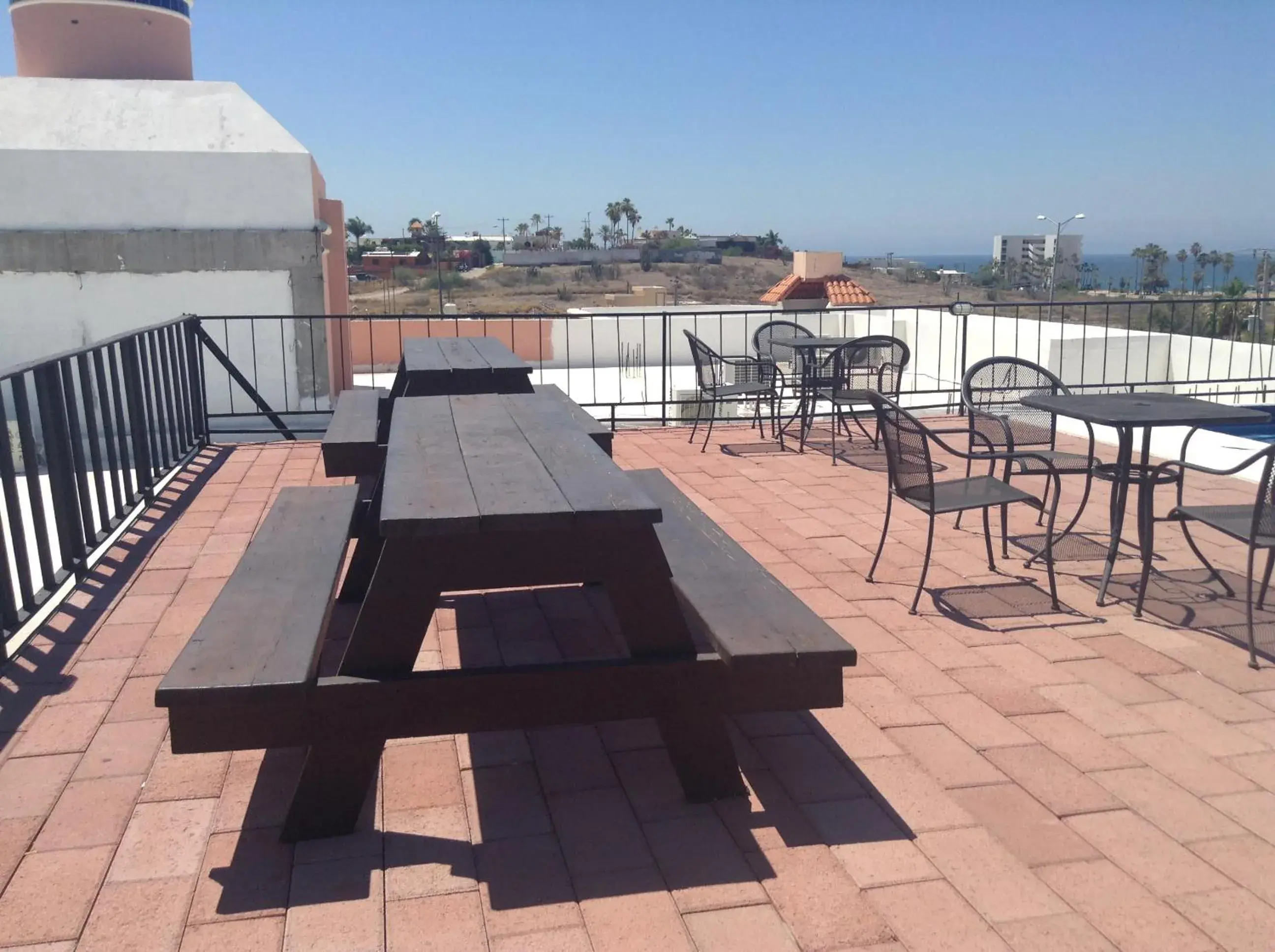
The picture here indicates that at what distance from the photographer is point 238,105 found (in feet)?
37.4

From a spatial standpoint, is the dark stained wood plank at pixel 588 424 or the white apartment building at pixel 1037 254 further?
the white apartment building at pixel 1037 254

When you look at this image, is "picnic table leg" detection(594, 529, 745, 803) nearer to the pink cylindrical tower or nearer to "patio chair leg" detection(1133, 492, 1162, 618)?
"patio chair leg" detection(1133, 492, 1162, 618)

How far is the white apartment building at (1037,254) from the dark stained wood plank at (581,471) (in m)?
46.0

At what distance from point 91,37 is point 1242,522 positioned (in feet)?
47.7

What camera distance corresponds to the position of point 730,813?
8.30ft

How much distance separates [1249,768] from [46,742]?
319 cm

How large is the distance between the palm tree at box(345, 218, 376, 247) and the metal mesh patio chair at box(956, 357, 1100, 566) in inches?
2959

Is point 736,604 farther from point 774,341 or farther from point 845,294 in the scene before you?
point 845,294

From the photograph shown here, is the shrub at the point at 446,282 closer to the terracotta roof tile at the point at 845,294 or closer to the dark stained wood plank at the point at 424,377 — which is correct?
the terracotta roof tile at the point at 845,294

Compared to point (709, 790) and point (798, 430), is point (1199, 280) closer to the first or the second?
point (798, 430)

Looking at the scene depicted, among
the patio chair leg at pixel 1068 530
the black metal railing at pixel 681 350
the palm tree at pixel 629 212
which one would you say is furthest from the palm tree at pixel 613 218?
the patio chair leg at pixel 1068 530

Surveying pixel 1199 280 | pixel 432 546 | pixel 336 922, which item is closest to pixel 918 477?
pixel 432 546

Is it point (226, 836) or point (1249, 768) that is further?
point (1249, 768)

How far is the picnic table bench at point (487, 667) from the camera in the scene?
221cm
